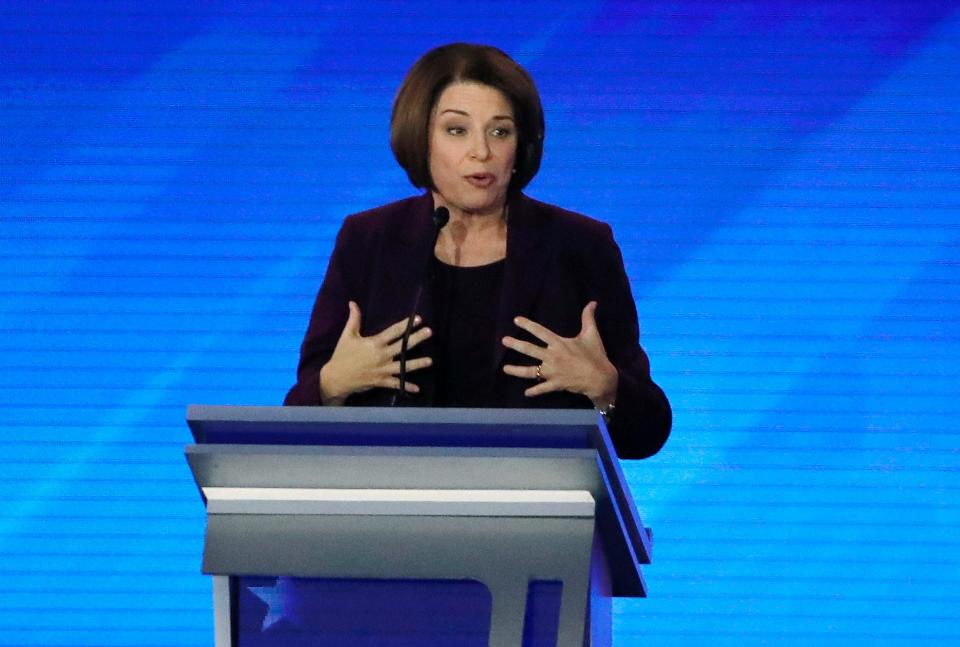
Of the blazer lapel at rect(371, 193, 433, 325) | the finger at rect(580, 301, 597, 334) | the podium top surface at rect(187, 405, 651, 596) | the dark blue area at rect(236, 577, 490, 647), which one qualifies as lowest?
the dark blue area at rect(236, 577, 490, 647)

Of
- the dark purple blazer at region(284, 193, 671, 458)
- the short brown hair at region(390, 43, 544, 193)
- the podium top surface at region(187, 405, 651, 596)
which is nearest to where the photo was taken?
the podium top surface at region(187, 405, 651, 596)

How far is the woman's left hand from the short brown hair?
392mm

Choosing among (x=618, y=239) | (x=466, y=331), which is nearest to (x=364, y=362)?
(x=466, y=331)

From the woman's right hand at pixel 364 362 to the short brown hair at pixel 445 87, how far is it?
0.40m

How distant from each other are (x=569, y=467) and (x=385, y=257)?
0.83m

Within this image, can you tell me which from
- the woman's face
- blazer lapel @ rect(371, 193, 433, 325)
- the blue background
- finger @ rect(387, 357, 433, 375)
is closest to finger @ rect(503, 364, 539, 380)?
finger @ rect(387, 357, 433, 375)

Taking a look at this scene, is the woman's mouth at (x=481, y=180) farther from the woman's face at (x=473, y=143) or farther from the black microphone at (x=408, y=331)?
the black microphone at (x=408, y=331)

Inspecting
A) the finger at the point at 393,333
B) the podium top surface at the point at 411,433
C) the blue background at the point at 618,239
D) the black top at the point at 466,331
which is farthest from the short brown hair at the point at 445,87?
the blue background at the point at 618,239

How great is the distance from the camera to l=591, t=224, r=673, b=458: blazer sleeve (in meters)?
2.17

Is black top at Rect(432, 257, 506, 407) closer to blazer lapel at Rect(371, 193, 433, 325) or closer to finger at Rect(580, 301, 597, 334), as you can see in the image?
blazer lapel at Rect(371, 193, 433, 325)

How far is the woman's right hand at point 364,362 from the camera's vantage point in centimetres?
205

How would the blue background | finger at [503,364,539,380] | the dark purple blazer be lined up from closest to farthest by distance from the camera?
1. finger at [503,364,539,380]
2. the dark purple blazer
3. the blue background

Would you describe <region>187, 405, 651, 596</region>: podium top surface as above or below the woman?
below

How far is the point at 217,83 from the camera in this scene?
12.4 ft
